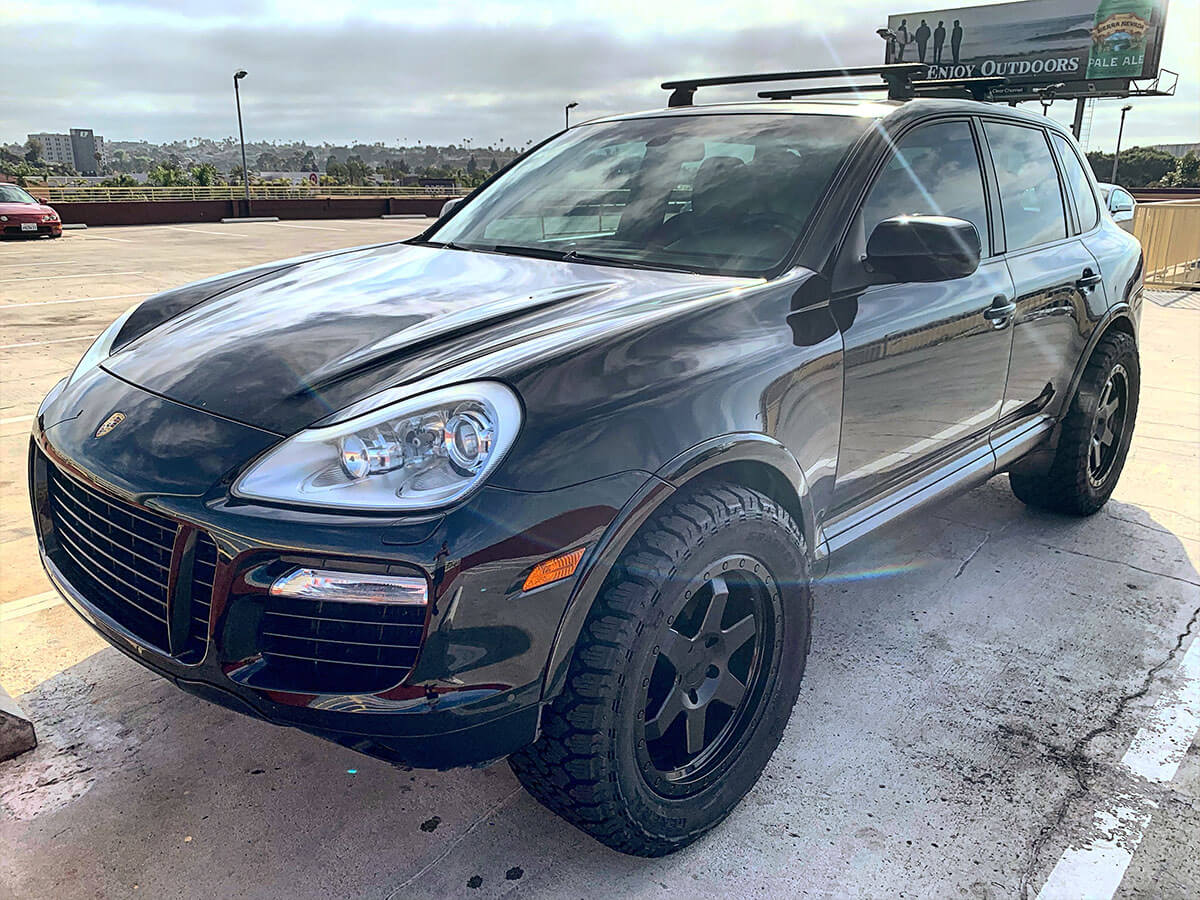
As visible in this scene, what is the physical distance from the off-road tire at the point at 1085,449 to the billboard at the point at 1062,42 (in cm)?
3849

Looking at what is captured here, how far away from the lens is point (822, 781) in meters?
2.41

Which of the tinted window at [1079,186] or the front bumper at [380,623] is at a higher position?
the tinted window at [1079,186]

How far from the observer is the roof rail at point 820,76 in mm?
3264

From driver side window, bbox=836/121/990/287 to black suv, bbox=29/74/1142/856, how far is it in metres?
0.01

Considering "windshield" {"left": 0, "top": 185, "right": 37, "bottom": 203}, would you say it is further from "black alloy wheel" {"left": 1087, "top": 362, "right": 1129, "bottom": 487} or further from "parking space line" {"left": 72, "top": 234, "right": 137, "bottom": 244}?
"black alloy wheel" {"left": 1087, "top": 362, "right": 1129, "bottom": 487}

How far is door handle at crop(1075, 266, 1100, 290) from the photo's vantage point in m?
3.62

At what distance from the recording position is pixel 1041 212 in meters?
3.57

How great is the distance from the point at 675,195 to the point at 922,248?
2.53ft

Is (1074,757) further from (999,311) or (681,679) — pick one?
(999,311)

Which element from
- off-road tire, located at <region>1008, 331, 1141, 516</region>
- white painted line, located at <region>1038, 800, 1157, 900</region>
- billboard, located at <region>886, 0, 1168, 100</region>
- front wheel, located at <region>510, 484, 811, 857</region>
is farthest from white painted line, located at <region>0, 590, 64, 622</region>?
billboard, located at <region>886, 0, 1168, 100</region>

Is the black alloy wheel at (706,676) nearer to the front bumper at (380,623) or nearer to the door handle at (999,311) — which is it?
the front bumper at (380,623)

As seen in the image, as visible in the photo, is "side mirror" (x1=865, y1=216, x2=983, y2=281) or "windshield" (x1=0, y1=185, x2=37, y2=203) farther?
"windshield" (x1=0, y1=185, x2=37, y2=203)

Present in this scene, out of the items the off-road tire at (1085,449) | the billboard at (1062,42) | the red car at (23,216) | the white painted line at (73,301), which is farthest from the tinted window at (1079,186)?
the billboard at (1062,42)

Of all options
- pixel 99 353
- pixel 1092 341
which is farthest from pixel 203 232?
pixel 1092 341
